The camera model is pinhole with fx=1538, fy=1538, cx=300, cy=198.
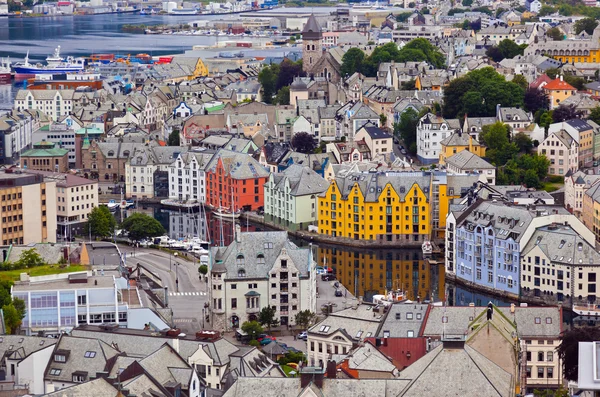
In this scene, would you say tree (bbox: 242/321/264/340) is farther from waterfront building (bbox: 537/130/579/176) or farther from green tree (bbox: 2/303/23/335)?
waterfront building (bbox: 537/130/579/176)

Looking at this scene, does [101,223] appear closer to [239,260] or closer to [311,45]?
[239,260]

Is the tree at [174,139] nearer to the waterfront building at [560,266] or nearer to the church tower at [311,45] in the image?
the church tower at [311,45]

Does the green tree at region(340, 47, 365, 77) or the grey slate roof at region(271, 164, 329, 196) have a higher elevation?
the green tree at region(340, 47, 365, 77)

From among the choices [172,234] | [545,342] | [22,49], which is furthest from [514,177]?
[22,49]

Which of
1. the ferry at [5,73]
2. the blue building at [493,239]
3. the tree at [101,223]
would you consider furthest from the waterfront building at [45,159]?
the ferry at [5,73]

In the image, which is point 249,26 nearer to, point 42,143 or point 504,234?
point 42,143

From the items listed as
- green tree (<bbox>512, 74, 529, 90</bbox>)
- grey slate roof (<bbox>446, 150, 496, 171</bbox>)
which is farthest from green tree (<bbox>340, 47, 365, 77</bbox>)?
grey slate roof (<bbox>446, 150, 496, 171</bbox>)

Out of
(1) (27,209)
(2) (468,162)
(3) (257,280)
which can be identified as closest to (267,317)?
(3) (257,280)
